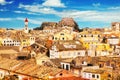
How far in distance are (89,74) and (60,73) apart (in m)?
2.64

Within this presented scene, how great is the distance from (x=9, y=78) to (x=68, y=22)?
4886cm

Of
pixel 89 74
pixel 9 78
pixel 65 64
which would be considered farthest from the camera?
pixel 65 64

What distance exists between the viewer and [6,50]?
40094 millimetres

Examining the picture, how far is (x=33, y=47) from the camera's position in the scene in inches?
1688

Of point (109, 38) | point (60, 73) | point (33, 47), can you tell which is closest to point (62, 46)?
point (33, 47)

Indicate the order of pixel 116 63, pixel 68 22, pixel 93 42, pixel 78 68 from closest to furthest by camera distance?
pixel 78 68 → pixel 116 63 → pixel 93 42 → pixel 68 22

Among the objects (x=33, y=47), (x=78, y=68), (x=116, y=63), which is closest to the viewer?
(x=78, y=68)

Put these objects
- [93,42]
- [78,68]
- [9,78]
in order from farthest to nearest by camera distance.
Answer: [93,42] < [78,68] < [9,78]

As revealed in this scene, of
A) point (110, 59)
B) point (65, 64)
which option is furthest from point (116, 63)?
point (65, 64)

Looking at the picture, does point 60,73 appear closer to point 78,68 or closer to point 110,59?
point 78,68

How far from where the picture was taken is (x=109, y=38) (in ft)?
161

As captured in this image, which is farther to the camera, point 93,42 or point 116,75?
point 93,42

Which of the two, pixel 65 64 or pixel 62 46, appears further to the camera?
pixel 62 46

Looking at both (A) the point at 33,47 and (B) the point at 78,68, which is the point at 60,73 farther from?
(A) the point at 33,47
